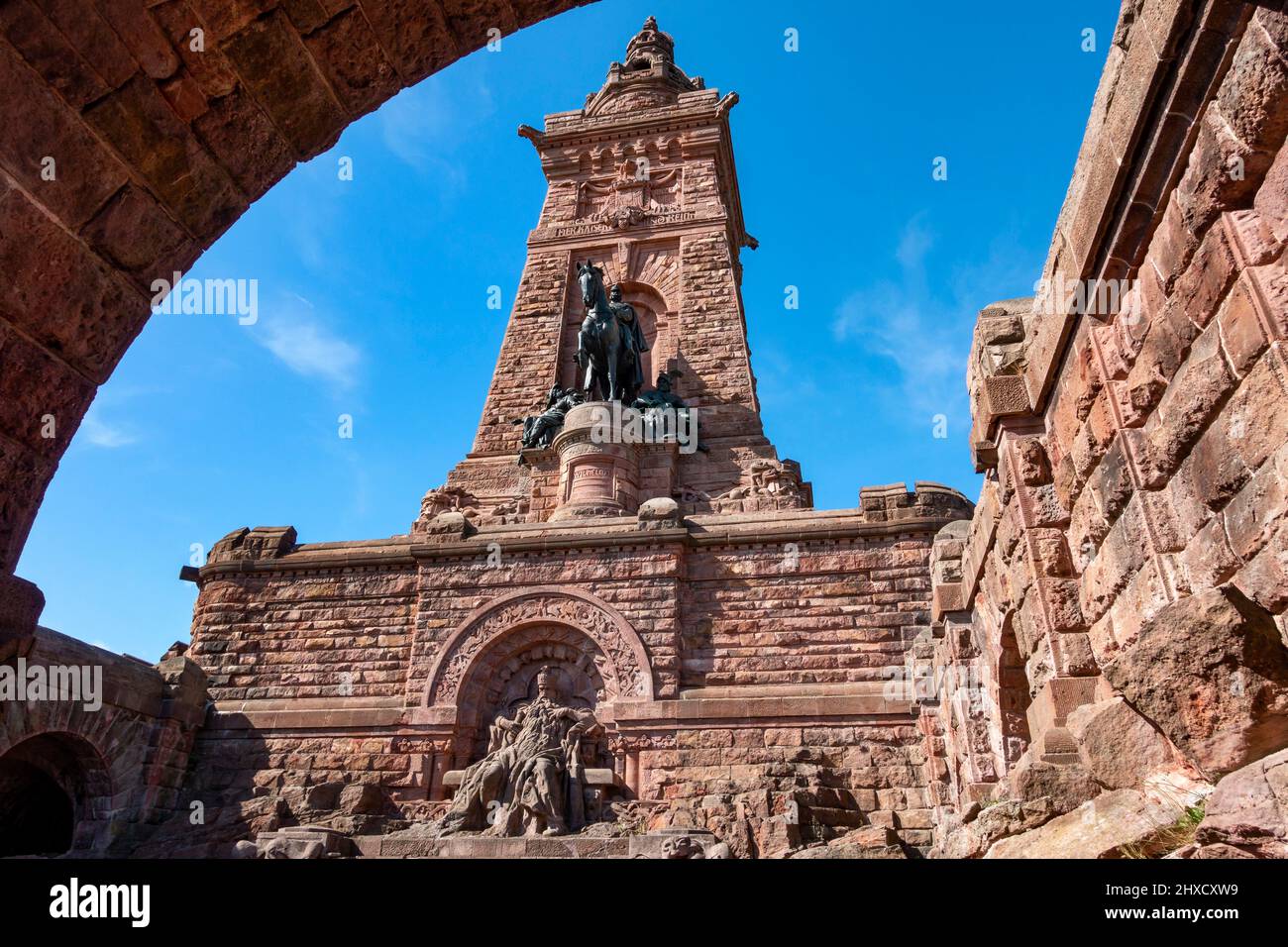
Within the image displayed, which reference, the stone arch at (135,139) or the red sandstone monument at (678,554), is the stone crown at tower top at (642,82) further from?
the stone arch at (135,139)

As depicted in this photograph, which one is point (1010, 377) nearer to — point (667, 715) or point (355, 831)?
point (667, 715)

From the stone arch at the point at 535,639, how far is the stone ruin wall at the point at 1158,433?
686cm

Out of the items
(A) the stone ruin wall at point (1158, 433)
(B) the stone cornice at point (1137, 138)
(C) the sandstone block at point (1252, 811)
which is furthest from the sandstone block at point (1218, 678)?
(B) the stone cornice at point (1137, 138)

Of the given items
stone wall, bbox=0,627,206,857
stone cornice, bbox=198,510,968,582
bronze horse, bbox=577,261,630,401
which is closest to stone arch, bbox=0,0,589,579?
stone wall, bbox=0,627,206,857

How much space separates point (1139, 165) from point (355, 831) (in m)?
10.1

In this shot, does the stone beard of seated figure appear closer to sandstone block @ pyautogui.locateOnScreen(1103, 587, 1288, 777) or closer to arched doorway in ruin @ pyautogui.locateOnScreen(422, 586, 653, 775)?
arched doorway in ruin @ pyautogui.locateOnScreen(422, 586, 653, 775)

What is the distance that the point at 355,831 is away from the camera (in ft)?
32.7

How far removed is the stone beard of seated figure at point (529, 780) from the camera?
9.57m

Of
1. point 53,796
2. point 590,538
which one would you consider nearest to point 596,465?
point 590,538

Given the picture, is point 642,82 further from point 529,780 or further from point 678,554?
point 529,780

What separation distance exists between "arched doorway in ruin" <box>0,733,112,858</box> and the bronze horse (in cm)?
1104

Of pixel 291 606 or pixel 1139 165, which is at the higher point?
pixel 291 606

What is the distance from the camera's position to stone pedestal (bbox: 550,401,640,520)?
48.9 feet
